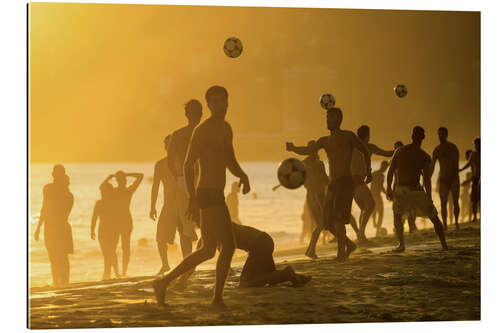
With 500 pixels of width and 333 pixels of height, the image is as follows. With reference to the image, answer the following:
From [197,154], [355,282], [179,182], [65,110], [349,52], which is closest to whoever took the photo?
[197,154]

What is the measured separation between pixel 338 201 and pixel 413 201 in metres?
1.57

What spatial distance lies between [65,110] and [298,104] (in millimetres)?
3613

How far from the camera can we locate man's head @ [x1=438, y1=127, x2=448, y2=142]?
44.0 ft

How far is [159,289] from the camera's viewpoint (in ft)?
34.0

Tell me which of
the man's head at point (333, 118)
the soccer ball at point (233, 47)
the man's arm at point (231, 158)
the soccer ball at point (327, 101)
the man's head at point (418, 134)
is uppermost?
the soccer ball at point (233, 47)

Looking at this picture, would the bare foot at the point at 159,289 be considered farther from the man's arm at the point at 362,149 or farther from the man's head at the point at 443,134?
the man's head at the point at 443,134

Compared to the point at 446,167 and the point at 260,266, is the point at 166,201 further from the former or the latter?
the point at 446,167

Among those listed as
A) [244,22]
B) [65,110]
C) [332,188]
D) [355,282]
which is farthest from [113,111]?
[355,282]

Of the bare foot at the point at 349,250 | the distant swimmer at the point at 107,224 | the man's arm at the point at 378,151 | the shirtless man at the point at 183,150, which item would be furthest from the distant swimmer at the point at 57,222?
the man's arm at the point at 378,151

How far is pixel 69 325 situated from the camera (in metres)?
10.5

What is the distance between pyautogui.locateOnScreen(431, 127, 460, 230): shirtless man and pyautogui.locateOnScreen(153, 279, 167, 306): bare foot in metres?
5.40

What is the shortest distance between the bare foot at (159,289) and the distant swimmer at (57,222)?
3017 millimetres

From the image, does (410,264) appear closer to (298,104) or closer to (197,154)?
(298,104)

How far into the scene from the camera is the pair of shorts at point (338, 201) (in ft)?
40.9
